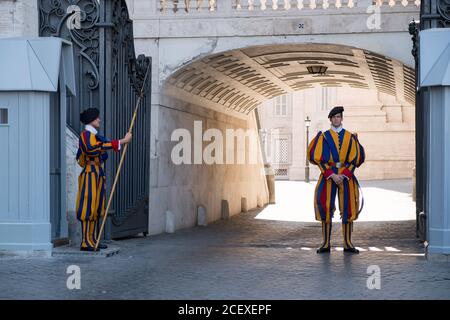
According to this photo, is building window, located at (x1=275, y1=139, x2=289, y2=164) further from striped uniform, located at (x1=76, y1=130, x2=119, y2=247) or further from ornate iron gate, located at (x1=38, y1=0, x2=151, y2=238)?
striped uniform, located at (x1=76, y1=130, x2=119, y2=247)

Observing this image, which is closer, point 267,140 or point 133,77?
point 133,77

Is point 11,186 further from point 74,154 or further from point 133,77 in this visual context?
point 133,77

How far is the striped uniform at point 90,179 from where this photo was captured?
10281 millimetres

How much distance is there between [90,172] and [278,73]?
32.0ft

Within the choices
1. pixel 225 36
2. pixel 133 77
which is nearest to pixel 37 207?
pixel 133 77

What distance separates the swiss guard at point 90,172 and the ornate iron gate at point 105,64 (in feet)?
4.56

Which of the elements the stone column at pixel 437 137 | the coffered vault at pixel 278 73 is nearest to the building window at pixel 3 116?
the stone column at pixel 437 137

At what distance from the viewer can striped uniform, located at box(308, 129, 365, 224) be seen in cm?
1091

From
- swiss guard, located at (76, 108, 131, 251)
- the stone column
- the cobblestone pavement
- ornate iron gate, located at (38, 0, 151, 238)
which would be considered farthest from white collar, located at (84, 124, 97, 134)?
the stone column

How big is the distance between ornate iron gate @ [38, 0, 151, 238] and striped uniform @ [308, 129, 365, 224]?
2967 millimetres

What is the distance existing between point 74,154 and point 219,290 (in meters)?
4.43

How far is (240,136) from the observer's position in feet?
76.2

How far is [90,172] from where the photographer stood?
10.4 metres

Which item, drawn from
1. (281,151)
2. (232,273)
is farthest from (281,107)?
(232,273)
